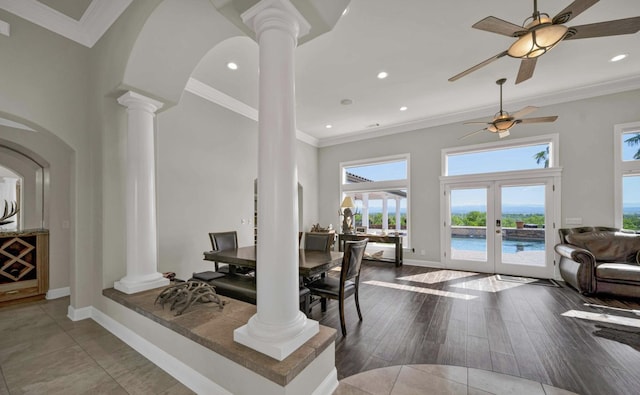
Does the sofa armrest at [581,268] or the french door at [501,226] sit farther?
the french door at [501,226]

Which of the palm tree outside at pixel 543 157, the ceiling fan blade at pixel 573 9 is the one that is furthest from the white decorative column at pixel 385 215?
the ceiling fan blade at pixel 573 9

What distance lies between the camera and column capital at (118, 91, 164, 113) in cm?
254

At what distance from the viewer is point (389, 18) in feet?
8.86

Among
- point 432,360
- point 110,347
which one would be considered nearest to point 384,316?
point 432,360

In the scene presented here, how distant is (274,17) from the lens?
1483 millimetres

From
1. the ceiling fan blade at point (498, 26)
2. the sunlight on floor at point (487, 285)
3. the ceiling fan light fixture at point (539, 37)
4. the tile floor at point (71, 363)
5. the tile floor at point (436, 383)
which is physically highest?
the ceiling fan blade at point (498, 26)

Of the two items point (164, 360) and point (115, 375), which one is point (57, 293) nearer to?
point (115, 375)

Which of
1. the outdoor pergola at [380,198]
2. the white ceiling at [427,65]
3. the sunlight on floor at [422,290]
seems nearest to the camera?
the white ceiling at [427,65]

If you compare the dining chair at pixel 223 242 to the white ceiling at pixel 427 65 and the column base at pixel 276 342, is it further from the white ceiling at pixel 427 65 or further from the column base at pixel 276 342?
the white ceiling at pixel 427 65

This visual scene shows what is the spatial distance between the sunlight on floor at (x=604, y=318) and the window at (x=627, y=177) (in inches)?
81.3

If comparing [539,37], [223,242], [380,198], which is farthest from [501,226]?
[223,242]

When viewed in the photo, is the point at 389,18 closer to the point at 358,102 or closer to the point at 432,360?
the point at 358,102

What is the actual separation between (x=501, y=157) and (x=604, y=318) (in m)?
3.18

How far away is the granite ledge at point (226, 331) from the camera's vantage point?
1320mm
